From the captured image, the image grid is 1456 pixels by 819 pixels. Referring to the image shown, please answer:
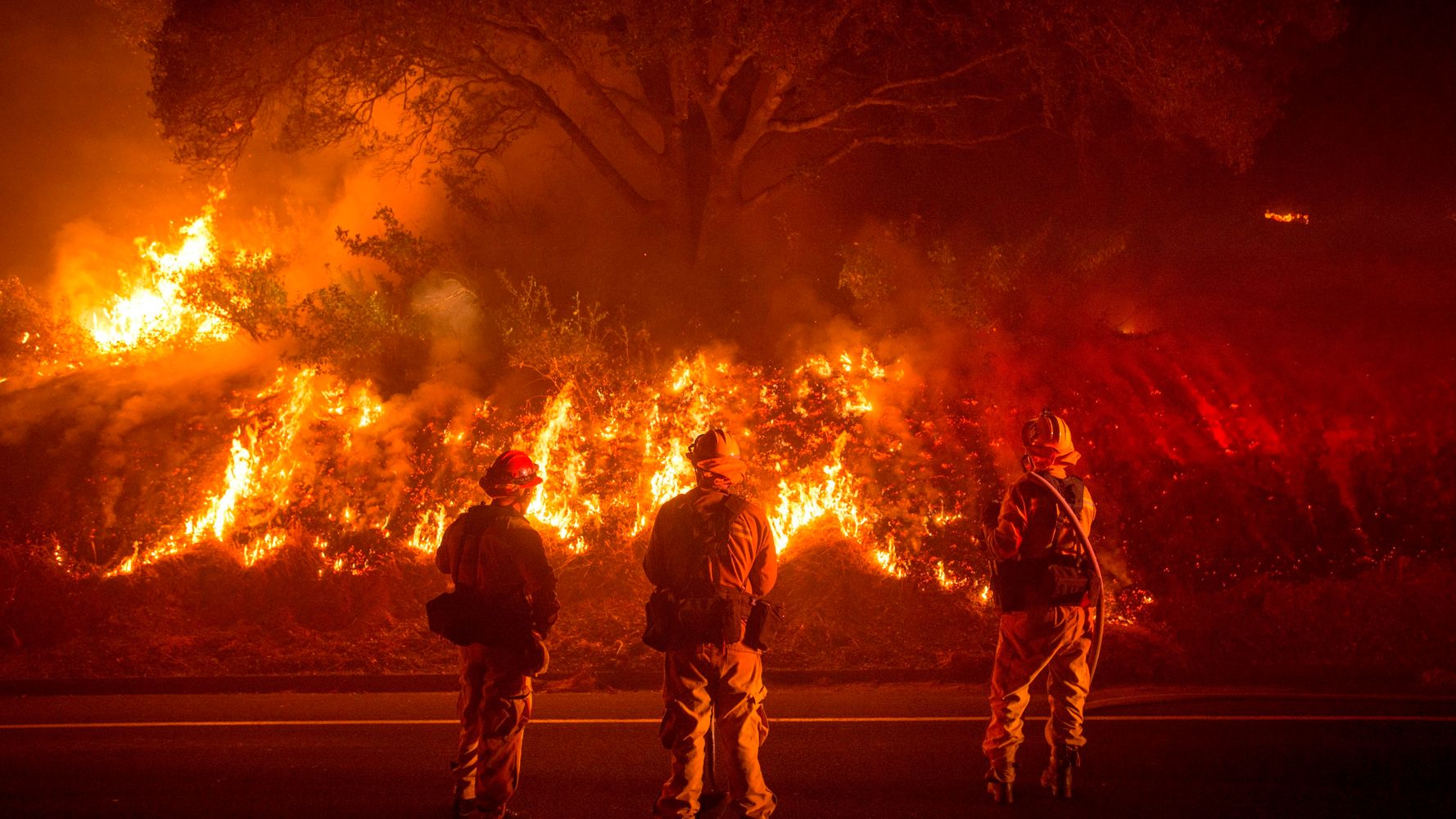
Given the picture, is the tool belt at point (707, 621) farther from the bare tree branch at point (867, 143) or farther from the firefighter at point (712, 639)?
the bare tree branch at point (867, 143)

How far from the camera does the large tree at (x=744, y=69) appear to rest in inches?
428

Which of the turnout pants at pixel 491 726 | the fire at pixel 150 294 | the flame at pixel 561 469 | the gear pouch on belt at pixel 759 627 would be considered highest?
the fire at pixel 150 294

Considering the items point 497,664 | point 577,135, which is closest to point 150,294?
point 577,135

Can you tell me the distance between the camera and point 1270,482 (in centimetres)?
991

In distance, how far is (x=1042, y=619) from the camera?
17.1 ft

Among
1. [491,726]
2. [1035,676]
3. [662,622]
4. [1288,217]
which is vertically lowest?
[491,726]

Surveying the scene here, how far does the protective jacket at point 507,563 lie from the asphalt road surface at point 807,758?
3.73ft

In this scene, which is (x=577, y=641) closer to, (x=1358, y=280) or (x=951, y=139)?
(x=951, y=139)

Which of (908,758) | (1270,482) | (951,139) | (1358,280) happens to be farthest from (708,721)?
(1358,280)

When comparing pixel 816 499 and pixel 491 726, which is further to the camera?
pixel 816 499

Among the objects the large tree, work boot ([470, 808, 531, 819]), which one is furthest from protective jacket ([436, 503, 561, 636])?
the large tree

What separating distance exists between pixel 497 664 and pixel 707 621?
46.9 inches

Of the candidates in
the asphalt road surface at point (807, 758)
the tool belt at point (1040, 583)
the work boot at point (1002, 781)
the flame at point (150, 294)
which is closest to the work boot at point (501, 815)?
the asphalt road surface at point (807, 758)

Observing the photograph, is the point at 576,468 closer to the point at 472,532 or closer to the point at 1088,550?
the point at 472,532
